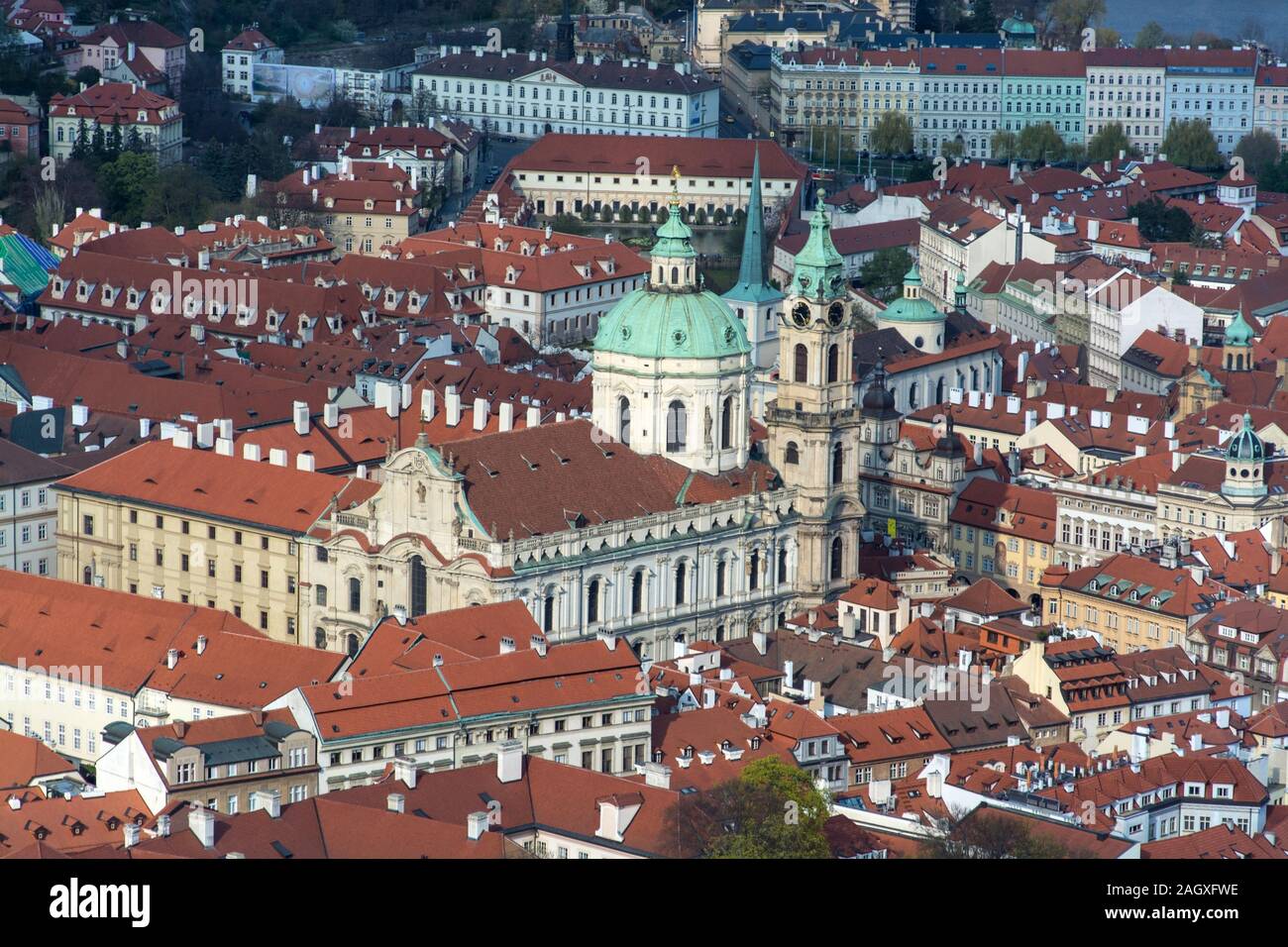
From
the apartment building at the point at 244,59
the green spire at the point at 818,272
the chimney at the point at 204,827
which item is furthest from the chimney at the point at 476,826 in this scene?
the apartment building at the point at 244,59

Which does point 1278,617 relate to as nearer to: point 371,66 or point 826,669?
point 826,669

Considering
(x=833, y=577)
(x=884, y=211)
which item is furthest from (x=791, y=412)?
(x=884, y=211)

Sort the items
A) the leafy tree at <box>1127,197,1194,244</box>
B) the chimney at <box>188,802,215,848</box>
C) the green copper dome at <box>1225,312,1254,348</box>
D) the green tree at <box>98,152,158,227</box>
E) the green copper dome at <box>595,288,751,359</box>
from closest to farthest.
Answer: the chimney at <box>188,802,215,848</box> → the green copper dome at <box>595,288,751,359</box> → the green copper dome at <box>1225,312,1254,348</box> → the green tree at <box>98,152,158,227</box> → the leafy tree at <box>1127,197,1194,244</box>

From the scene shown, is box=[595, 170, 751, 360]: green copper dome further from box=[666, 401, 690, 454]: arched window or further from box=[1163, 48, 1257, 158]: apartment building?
box=[1163, 48, 1257, 158]: apartment building

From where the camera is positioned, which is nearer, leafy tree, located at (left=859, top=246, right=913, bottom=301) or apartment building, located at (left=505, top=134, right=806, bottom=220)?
leafy tree, located at (left=859, top=246, right=913, bottom=301)

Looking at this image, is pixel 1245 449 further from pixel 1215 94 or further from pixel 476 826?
pixel 1215 94

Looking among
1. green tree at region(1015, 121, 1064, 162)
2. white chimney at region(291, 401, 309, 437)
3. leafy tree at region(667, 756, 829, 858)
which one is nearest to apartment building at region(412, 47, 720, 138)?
green tree at region(1015, 121, 1064, 162)

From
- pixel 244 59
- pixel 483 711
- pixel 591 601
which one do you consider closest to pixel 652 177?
pixel 244 59

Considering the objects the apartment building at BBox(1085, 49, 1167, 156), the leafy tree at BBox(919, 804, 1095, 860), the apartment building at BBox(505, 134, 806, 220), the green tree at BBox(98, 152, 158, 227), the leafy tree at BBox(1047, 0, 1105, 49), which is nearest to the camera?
the leafy tree at BBox(919, 804, 1095, 860)
